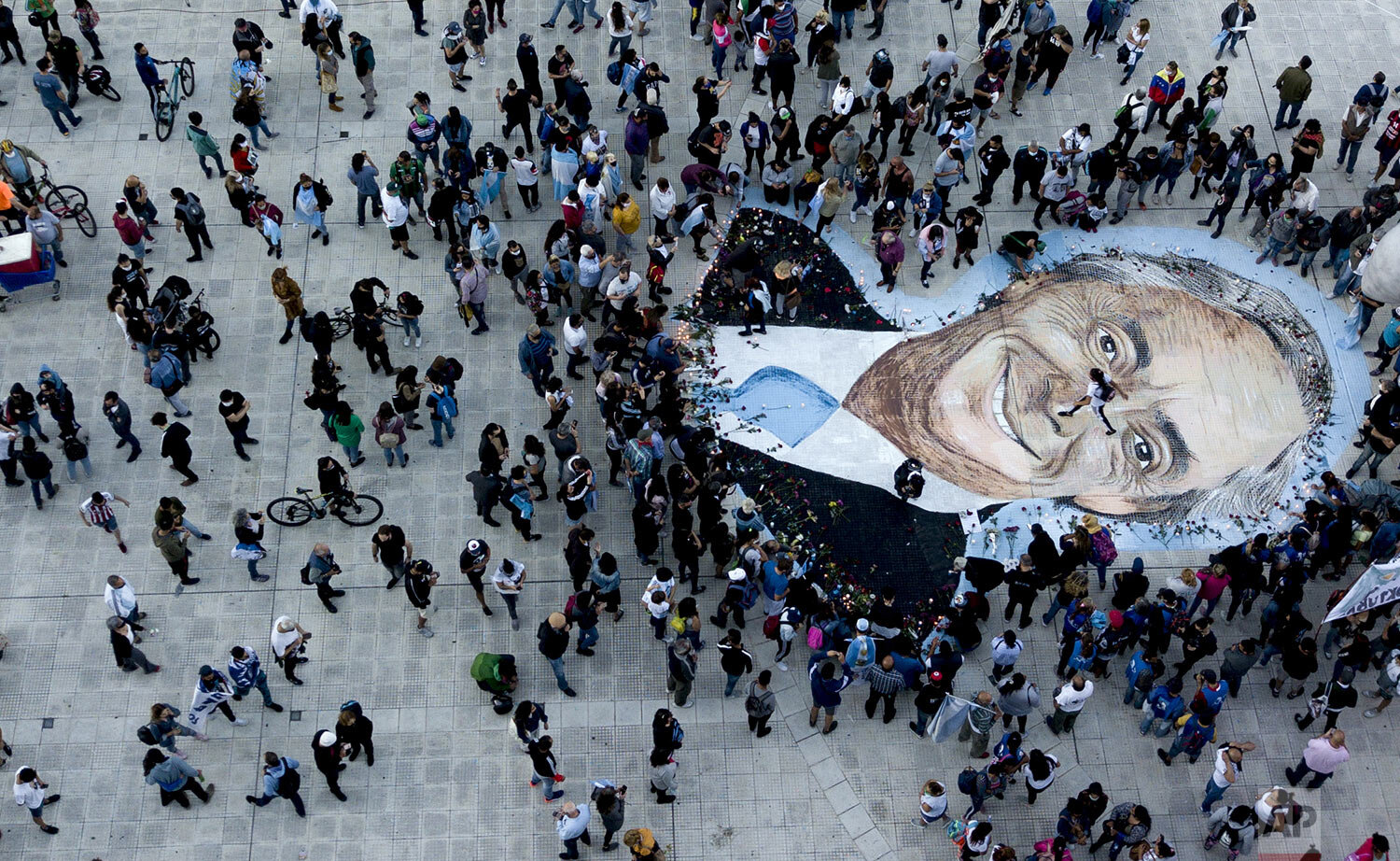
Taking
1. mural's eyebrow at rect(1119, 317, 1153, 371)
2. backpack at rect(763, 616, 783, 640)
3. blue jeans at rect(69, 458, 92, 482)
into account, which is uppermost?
mural's eyebrow at rect(1119, 317, 1153, 371)

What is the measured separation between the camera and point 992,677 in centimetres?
2089

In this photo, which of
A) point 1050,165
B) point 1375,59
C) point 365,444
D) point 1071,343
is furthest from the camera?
point 1375,59

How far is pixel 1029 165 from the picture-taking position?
25.7 m

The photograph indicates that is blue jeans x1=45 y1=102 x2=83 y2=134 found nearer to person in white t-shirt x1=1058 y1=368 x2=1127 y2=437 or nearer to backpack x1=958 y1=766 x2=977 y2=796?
person in white t-shirt x1=1058 y1=368 x2=1127 y2=437

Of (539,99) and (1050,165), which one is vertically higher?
(1050,165)

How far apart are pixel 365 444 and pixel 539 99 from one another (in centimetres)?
725

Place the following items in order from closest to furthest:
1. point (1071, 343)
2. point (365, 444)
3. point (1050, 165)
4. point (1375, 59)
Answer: point (365, 444) → point (1071, 343) → point (1050, 165) → point (1375, 59)

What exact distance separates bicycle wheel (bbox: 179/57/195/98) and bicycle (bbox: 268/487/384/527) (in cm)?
951

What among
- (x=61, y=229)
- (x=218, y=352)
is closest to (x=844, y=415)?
(x=218, y=352)

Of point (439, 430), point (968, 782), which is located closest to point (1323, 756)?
point (968, 782)

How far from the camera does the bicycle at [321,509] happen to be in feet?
72.6

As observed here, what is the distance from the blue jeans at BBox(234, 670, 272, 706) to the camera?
19875 millimetres

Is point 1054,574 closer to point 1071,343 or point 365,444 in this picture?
point 1071,343

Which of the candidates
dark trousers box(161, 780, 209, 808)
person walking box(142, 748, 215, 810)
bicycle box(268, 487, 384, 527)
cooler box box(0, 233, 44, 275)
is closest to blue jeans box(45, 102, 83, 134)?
cooler box box(0, 233, 44, 275)
